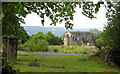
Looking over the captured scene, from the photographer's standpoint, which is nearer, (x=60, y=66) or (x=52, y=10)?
(x=52, y=10)

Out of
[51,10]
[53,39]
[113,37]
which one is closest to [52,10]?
[51,10]

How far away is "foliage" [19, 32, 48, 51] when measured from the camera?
14580 millimetres

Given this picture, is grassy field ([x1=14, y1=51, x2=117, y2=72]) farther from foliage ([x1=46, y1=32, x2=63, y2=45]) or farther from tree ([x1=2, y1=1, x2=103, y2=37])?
tree ([x1=2, y1=1, x2=103, y2=37])

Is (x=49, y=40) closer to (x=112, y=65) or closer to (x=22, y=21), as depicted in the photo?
(x=112, y=65)

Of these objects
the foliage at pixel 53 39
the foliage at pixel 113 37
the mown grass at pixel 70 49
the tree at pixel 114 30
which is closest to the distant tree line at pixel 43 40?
the foliage at pixel 53 39

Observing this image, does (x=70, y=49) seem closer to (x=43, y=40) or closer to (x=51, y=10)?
(x=43, y=40)

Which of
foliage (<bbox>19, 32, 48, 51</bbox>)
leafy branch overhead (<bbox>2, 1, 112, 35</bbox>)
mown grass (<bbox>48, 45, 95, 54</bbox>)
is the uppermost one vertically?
leafy branch overhead (<bbox>2, 1, 112, 35</bbox>)

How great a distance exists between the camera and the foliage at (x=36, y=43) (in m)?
14.6

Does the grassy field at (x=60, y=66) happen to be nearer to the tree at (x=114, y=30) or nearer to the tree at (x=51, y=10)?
the tree at (x=114, y=30)

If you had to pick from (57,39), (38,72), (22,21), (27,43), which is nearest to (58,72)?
(38,72)

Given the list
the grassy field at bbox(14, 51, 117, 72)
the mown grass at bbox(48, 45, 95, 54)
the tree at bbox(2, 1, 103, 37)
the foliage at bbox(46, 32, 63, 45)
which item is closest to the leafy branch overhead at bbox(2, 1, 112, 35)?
the tree at bbox(2, 1, 103, 37)

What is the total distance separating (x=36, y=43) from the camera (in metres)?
15.1

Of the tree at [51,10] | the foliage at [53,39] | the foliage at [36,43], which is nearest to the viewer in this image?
the tree at [51,10]

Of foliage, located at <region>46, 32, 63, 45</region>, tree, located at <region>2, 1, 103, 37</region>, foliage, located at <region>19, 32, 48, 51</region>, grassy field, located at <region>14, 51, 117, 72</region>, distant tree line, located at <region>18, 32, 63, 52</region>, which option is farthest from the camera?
foliage, located at <region>19, 32, 48, 51</region>
